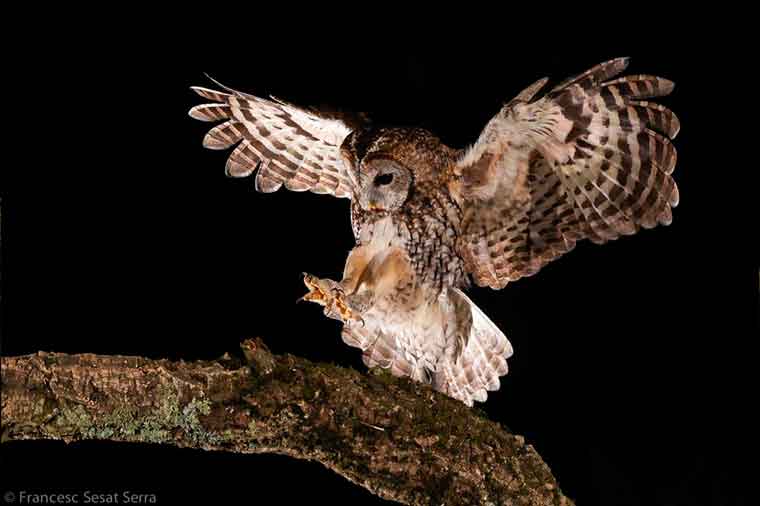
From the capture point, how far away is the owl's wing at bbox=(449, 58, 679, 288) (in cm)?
312

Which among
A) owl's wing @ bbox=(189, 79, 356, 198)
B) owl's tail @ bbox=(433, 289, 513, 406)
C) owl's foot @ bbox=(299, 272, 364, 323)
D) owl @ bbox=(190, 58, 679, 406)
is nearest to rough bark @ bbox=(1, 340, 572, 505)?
owl's foot @ bbox=(299, 272, 364, 323)

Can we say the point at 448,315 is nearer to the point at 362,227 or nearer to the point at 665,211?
the point at 362,227

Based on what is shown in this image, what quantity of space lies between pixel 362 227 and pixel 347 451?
2.56ft

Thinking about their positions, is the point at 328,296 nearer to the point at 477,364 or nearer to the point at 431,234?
the point at 431,234

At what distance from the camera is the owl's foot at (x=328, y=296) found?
333cm

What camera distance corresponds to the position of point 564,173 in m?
3.38

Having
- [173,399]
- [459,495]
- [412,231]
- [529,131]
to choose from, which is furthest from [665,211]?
[173,399]

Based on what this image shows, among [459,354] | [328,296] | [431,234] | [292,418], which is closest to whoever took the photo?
[292,418]

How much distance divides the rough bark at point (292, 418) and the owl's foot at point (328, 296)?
319mm

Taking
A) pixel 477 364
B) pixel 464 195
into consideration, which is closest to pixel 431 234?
pixel 464 195

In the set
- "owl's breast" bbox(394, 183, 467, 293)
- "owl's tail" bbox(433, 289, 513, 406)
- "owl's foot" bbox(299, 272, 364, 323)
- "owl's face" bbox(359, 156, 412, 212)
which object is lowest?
"owl's tail" bbox(433, 289, 513, 406)

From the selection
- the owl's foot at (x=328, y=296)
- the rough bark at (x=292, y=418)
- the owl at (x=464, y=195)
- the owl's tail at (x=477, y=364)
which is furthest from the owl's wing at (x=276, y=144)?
the rough bark at (x=292, y=418)

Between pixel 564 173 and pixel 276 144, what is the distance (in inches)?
42.0

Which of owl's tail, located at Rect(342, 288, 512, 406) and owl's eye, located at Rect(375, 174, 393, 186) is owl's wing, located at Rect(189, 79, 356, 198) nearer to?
owl's eye, located at Rect(375, 174, 393, 186)
